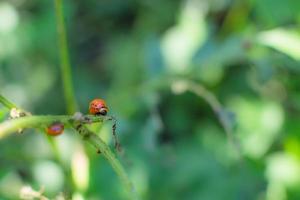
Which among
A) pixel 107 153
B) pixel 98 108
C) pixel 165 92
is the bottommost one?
pixel 107 153

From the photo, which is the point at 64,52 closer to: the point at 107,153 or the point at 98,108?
the point at 98,108

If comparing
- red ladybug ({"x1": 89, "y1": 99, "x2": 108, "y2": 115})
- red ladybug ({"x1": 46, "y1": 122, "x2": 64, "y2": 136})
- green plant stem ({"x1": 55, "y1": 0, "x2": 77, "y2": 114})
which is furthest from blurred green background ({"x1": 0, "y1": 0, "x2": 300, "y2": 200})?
red ladybug ({"x1": 46, "y1": 122, "x2": 64, "y2": 136})

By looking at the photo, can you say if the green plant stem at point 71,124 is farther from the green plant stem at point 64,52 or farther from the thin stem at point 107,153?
the green plant stem at point 64,52

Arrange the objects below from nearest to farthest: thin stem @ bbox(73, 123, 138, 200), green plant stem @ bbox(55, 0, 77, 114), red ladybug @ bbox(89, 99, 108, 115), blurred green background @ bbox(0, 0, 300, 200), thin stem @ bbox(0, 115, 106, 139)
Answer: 1. thin stem @ bbox(0, 115, 106, 139)
2. thin stem @ bbox(73, 123, 138, 200)
3. red ladybug @ bbox(89, 99, 108, 115)
4. green plant stem @ bbox(55, 0, 77, 114)
5. blurred green background @ bbox(0, 0, 300, 200)

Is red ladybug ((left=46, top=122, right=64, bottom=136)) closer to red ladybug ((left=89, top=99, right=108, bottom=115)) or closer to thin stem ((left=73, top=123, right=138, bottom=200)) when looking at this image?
thin stem ((left=73, top=123, right=138, bottom=200))


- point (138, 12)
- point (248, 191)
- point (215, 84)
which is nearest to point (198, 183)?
point (248, 191)

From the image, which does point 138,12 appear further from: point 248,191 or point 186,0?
point 248,191

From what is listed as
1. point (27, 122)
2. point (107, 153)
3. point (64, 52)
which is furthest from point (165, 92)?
point (27, 122)

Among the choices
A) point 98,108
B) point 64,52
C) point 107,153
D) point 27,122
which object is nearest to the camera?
point 27,122
